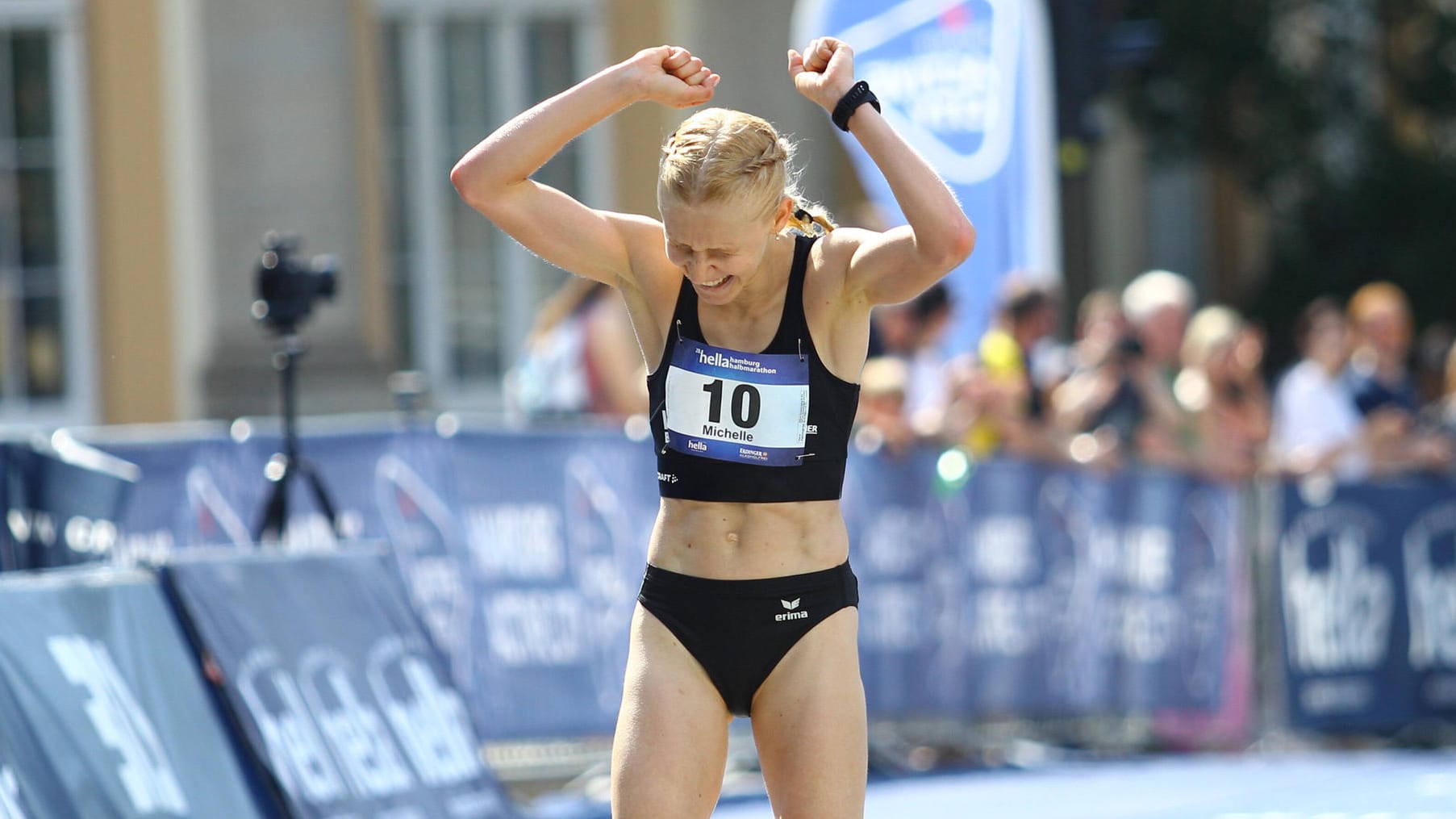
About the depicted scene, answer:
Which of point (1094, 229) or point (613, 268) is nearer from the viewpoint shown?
point (613, 268)

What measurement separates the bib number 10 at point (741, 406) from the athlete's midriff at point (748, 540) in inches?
7.0

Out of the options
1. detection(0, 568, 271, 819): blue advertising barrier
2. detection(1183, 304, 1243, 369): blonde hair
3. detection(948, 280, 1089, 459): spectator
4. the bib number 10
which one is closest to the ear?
the bib number 10

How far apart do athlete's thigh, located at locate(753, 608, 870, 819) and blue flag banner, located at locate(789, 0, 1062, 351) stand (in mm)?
5455

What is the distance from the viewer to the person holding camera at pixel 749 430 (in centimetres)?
423

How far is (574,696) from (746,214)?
4.97 metres

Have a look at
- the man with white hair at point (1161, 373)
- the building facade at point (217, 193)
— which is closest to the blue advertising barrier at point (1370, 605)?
the man with white hair at point (1161, 373)

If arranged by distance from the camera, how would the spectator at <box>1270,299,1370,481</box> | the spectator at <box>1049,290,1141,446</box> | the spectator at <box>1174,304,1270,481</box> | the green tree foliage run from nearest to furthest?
the spectator at <box>1049,290,1141,446</box>, the spectator at <box>1174,304,1270,481</box>, the spectator at <box>1270,299,1370,481</box>, the green tree foliage

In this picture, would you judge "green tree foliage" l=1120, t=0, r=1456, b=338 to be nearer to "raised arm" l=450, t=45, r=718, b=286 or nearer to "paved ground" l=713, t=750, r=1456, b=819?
"paved ground" l=713, t=750, r=1456, b=819

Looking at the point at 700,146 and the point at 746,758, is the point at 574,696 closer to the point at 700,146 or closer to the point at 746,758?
the point at 746,758

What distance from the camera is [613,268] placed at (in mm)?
4484

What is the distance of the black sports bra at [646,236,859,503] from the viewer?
432 centimetres

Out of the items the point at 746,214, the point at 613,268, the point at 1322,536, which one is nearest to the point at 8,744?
the point at 613,268

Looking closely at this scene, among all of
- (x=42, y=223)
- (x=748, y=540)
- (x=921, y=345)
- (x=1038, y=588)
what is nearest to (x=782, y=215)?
(x=748, y=540)

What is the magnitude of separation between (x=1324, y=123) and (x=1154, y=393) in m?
8.97
